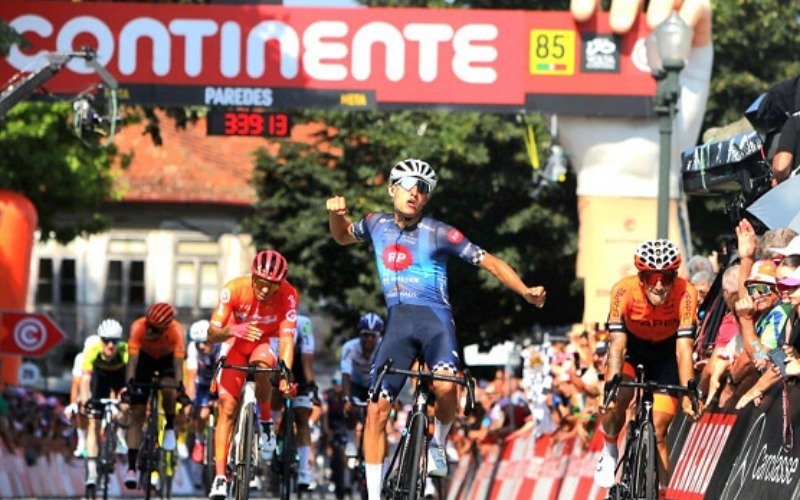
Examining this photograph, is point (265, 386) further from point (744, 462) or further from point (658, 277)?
point (744, 462)

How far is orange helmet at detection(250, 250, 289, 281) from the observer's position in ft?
51.0

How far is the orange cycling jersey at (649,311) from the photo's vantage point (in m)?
14.2

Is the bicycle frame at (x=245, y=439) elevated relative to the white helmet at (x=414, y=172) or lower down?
lower down

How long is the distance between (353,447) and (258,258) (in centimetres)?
620

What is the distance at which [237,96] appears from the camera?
2766cm

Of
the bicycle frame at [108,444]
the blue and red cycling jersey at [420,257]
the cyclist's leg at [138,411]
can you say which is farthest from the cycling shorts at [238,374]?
the bicycle frame at [108,444]

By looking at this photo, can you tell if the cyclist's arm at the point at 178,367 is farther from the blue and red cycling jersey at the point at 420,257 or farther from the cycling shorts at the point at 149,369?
the blue and red cycling jersey at the point at 420,257

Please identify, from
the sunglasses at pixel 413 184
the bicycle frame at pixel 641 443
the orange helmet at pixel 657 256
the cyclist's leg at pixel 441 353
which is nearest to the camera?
the bicycle frame at pixel 641 443

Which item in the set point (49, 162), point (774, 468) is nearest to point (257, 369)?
point (774, 468)

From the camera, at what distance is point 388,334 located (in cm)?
1374

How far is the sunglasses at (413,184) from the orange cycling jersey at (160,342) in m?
7.33

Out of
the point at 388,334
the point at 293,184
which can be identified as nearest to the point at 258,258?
the point at 388,334

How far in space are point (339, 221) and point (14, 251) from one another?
2401 centimetres

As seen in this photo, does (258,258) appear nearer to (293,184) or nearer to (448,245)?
(448,245)
